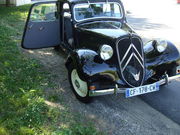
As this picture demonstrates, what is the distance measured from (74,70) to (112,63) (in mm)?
799

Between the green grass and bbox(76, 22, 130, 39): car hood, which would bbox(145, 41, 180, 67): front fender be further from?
the green grass

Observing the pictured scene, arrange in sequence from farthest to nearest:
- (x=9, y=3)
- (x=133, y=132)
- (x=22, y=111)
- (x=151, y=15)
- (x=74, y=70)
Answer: (x=9, y=3)
(x=151, y=15)
(x=74, y=70)
(x=22, y=111)
(x=133, y=132)

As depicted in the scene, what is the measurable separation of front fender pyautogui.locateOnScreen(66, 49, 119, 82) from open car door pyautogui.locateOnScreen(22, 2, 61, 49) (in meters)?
2.07

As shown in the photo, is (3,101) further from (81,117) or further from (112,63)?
(112,63)

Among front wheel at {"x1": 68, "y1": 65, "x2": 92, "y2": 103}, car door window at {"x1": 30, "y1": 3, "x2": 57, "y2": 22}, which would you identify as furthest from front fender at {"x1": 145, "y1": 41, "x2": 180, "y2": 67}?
car door window at {"x1": 30, "y1": 3, "x2": 57, "y2": 22}

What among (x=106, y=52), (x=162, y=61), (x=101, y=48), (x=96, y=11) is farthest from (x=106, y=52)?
(x=96, y=11)

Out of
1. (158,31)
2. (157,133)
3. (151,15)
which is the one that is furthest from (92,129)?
(151,15)

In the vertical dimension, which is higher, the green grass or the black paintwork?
the black paintwork

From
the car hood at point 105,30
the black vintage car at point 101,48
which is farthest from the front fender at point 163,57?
the car hood at point 105,30

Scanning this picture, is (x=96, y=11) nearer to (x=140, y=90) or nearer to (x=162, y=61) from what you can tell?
(x=162, y=61)

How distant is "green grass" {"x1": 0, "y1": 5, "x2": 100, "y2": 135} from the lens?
4.11 m

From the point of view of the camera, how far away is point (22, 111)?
454 centimetres

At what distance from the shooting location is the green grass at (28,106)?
13.5 ft

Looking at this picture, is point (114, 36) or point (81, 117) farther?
point (114, 36)
